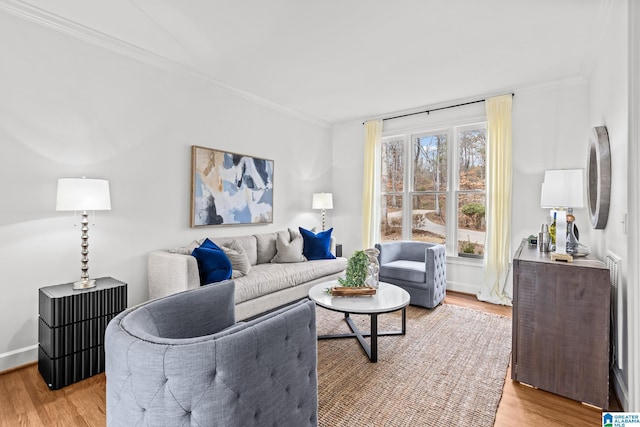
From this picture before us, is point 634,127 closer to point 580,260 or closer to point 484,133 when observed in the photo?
point 580,260

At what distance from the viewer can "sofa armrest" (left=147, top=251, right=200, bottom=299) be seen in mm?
2848

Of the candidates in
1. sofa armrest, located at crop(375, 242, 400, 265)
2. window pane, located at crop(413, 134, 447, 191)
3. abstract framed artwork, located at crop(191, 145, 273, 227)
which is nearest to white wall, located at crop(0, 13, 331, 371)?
abstract framed artwork, located at crop(191, 145, 273, 227)

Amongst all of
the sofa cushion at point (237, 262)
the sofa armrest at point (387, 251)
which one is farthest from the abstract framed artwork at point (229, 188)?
the sofa armrest at point (387, 251)

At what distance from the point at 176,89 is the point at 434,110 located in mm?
3489

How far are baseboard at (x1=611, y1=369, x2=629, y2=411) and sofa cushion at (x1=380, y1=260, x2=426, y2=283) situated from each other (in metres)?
1.84

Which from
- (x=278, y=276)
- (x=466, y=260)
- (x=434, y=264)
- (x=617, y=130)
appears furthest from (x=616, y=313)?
(x=278, y=276)

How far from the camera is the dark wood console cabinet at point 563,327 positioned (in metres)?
2.00

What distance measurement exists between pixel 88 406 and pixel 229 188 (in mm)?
2563

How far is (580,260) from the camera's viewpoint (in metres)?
2.28

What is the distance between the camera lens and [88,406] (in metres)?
2.04

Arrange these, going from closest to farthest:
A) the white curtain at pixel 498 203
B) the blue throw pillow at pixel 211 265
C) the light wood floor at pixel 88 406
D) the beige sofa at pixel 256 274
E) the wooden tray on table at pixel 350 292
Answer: the light wood floor at pixel 88 406, the wooden tray on table at pixel 350 292, the beige sofa at pixel 256 274, the blue throw pillow at pixel 211 265, the white curtain at pixel 498 203

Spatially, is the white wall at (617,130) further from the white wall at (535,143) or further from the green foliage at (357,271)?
the green foliage at (357,271)

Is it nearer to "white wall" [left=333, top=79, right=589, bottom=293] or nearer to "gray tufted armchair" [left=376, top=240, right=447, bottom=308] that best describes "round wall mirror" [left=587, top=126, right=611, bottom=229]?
"white wall" [left=333, top=79, right=589, bottom=293]

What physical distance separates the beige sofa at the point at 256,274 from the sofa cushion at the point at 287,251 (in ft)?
0.24
